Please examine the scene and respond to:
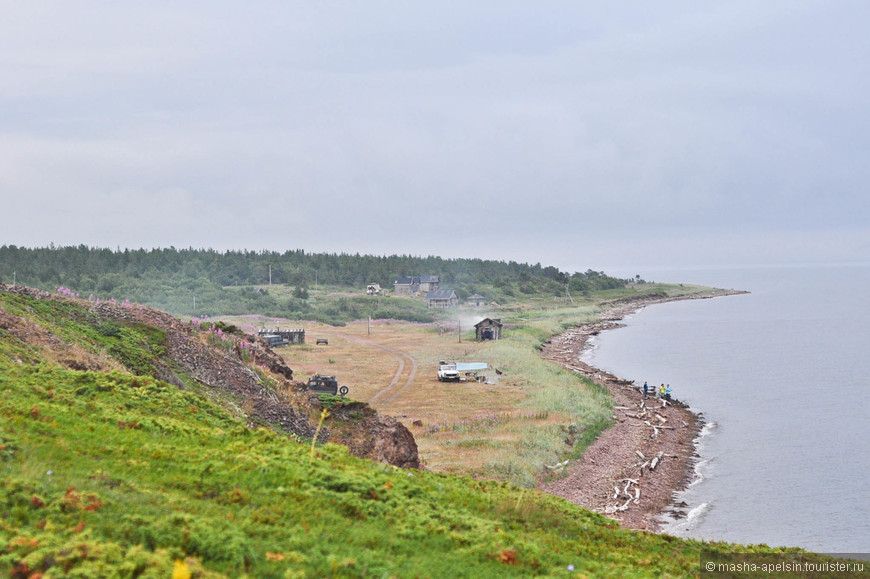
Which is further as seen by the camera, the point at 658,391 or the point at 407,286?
the point at 407,286

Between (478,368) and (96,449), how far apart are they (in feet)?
161

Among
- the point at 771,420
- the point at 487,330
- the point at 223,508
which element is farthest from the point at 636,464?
the point at 487,330

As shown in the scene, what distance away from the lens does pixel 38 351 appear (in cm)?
1677

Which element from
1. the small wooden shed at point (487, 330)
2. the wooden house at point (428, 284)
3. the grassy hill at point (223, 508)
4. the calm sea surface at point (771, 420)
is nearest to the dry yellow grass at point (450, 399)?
the small wooden shed at point (487, 330)

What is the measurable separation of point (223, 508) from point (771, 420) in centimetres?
4552

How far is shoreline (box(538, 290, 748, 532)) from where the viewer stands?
27.6m

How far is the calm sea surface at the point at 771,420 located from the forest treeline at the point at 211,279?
5281 cm

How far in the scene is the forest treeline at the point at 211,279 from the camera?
110m

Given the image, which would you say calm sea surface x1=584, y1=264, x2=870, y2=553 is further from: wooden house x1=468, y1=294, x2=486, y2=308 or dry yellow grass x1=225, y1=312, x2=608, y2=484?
wooden house x1=468, y1=294, x2=486, y2=308

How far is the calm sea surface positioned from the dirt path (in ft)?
67.7

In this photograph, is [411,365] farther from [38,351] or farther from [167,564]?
[167,564]

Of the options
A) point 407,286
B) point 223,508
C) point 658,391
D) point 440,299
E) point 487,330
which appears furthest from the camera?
point 407,286

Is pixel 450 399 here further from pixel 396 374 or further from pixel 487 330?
pixel 487 330

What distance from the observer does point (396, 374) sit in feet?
185
